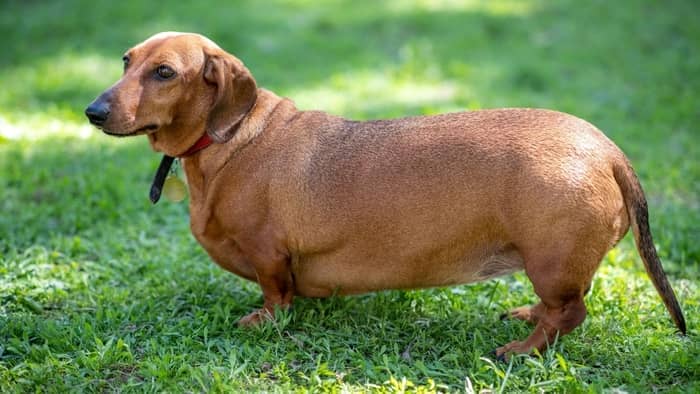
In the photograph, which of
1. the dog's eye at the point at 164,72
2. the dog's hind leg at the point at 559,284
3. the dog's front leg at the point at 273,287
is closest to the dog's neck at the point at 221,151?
the dog's eye at the point at 164,72

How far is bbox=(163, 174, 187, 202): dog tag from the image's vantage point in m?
4.16

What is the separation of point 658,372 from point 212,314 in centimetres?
223

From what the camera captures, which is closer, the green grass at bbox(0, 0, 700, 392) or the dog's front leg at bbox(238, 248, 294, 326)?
the green grass at bbox(0, 0, 700, 392)

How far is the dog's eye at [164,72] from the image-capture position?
3.61m

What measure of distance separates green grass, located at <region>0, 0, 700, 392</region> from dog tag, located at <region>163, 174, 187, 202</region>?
0.57 m

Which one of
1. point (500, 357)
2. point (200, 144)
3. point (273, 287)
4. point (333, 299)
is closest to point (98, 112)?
point (200, 144)

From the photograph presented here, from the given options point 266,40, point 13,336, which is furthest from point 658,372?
point 266,40

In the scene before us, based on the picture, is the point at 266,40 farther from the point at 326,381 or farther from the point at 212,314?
the point at 326,381

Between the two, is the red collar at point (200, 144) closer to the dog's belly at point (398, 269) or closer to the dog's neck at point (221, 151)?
the dog's neck at point (221, 151)

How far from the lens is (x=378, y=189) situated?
142 inches

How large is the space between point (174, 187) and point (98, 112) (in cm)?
78

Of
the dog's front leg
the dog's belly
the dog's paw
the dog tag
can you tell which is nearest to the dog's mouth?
the dog tag

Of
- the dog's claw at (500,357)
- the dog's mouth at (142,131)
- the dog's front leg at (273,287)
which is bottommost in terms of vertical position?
the dog's claw at (500,357)

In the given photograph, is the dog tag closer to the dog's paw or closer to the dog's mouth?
the dog's mouth
